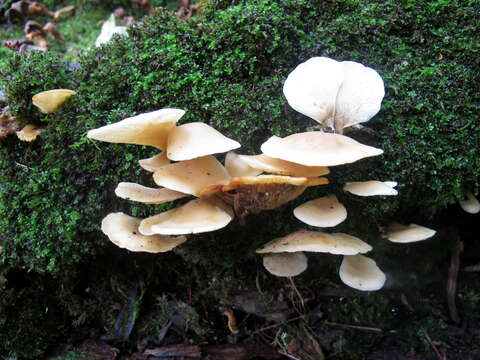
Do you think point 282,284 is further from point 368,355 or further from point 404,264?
point 404,264

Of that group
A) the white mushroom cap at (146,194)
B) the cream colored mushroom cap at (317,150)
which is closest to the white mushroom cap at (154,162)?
the white mushroom cap at (146,194)

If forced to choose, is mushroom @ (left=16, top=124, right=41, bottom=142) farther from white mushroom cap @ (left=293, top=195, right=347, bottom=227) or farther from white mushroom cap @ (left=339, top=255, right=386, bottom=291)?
white mushroom cap @ (left=339, top=255, right=386, bottom=291)

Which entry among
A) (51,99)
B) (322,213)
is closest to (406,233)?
(322,213)

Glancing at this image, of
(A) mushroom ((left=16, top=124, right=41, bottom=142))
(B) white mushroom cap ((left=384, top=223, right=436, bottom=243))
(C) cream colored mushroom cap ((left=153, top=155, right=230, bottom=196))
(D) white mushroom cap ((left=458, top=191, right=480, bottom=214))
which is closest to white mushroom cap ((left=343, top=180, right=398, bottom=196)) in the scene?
(B) white mushroom cap ((left=384, top=223, right=436, bottom=243))

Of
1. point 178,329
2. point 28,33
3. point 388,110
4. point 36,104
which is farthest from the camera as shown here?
point 28,33

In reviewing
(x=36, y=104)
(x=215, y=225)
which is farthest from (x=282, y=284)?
(x=36, y=104)

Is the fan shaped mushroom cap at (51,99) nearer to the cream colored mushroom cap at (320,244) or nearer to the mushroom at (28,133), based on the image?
the mushroom at (28,133)

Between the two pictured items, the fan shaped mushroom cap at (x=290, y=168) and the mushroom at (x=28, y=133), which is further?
the mushroom at (x=28, y=133)

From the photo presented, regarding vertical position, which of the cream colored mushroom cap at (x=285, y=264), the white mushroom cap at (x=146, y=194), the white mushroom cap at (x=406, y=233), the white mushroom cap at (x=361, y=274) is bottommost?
the white mushroom cap at (x=361, y=274)
